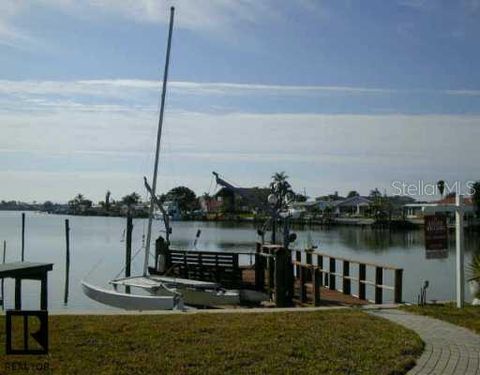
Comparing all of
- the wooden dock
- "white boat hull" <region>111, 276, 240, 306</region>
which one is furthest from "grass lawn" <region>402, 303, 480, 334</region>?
the wooden dock

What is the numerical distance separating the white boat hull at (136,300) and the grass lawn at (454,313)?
24.0 feet

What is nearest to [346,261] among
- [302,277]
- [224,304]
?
[302,277]

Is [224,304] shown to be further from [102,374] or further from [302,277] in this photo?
[102,374]

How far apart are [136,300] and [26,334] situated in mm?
13578

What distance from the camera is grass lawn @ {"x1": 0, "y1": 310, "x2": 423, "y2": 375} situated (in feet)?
29.3

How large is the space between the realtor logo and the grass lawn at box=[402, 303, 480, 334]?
26.2 ft

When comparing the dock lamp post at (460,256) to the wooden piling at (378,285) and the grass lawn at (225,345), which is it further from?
the grass lawn at (225,345)

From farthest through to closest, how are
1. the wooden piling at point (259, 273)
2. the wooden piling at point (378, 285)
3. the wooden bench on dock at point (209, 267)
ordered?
the wooden bench on dock at point (209, 267) < the wooden piling at point (259, 273) < the wooden piling at point (378, 285)

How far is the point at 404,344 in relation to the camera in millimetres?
10547

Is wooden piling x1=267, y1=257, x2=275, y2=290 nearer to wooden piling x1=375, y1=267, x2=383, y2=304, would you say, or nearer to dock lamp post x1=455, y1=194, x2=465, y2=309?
wooden piling x1=375, y1=267, x2=383, y2=304

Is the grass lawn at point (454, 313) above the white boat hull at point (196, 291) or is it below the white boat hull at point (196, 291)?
above

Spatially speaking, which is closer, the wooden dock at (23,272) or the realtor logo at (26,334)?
the realtor logo at (26,334)

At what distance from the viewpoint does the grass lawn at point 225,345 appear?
8.92 metres

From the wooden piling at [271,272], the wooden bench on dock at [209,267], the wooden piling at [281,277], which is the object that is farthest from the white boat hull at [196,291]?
the wooden piling at [281,277]
